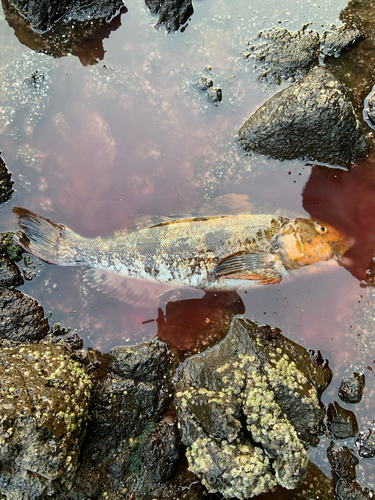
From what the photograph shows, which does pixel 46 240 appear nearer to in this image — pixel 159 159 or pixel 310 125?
pixel 159 159

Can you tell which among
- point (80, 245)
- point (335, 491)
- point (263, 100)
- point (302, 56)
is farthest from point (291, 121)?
point (335, 491)

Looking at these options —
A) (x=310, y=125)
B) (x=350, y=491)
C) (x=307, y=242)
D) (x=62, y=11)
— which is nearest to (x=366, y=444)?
(x=350, y=491)

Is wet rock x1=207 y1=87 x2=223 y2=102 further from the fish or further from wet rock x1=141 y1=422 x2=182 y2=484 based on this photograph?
wet rock x1=141 y1=422 x2=182 y2=484

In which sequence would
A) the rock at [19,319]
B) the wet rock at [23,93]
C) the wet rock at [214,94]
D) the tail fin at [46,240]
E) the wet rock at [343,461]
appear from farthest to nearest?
the wet rock at [23,93], the wet rock at [214,94], the tail fin at [46,240], the rock at [19,319], the wet rock at [343,461]

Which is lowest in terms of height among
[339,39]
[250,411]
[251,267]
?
[250,411]

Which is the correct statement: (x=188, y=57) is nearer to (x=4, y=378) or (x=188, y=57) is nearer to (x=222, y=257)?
(x=222, y=257)

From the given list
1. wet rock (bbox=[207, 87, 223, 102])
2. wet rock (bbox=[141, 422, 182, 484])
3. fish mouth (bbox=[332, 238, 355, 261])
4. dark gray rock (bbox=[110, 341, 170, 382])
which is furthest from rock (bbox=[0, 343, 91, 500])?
wet rock (bbox=[207, 87, 223, 102])

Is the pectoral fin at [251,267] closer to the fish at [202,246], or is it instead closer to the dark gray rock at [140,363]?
the fish at [202,246]

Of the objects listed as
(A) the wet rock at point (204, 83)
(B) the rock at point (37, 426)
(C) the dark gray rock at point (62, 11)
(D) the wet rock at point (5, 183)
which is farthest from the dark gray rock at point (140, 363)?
(C) the dark gray rock at point (62, 11)
